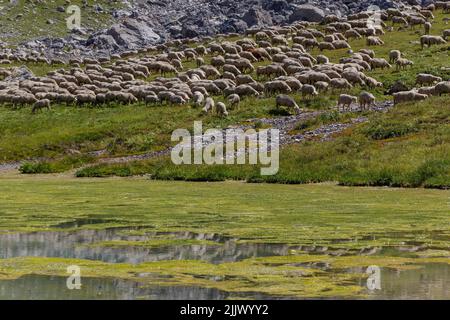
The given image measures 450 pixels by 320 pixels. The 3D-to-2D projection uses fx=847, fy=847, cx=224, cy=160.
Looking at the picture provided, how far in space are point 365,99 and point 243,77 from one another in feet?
48.7

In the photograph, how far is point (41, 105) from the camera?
6262cm

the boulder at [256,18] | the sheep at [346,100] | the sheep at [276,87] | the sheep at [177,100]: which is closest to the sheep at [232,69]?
the sheep at [276,87]

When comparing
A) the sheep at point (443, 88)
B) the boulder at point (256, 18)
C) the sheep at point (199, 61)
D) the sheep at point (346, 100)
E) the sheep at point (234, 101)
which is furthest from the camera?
the boulder at point (256, 18)

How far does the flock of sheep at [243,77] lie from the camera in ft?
196

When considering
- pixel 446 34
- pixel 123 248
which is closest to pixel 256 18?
pixel 446 34

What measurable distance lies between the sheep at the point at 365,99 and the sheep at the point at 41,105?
23.6 meters

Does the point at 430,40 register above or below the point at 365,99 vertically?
above

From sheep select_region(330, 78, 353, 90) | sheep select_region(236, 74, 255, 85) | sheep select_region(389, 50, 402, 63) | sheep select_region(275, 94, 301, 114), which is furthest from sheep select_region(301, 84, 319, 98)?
sheep select_region(389, 50, 402, 63)

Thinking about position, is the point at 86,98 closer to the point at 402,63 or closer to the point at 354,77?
the point at 354,77

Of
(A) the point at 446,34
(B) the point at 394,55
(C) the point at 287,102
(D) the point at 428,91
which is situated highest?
(A) the point at 446,34

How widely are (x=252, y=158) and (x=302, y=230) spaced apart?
70.8 feet

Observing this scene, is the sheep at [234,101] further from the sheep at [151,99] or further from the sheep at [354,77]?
the sheep at [354,77]

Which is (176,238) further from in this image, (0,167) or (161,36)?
(161,36)

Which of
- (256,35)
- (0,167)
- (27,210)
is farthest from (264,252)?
(256,35)
